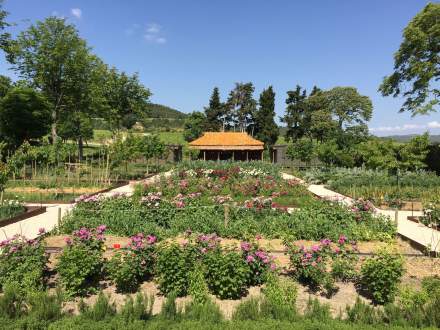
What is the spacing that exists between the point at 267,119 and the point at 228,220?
38591 mm

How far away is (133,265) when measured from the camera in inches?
200

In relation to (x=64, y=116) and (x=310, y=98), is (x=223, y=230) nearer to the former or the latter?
(x=64, y=116)

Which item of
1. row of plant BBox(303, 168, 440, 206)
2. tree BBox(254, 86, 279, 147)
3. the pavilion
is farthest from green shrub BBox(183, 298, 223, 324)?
tree BBox(254, 86, 279, 147)

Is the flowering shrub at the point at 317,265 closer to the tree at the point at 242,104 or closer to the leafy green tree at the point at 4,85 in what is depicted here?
the leafy green tree at the point at 4,85

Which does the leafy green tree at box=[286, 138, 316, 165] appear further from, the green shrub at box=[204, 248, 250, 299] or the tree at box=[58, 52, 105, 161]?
the green shrub at box=[204, 248, 250, 299]

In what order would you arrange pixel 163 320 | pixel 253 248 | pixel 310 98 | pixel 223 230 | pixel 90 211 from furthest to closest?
pixel 310 98
pixel 90 211
pixel 223 230
pixel 253 248
pixel 163 320

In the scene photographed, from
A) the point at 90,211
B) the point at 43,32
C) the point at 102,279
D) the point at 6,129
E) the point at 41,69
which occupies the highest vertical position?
the point at 43,32

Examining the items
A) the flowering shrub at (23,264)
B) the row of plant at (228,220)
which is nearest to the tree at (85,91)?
the row of plant at (228,220)

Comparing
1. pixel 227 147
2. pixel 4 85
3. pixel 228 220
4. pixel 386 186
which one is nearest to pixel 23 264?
pixel 228 220

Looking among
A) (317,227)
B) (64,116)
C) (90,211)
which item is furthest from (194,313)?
(64,116)

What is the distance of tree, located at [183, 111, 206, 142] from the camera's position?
54562 millimetres

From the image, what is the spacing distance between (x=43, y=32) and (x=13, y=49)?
3327 millimetres

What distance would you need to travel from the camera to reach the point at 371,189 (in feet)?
48.3

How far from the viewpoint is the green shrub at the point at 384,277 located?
472cm
